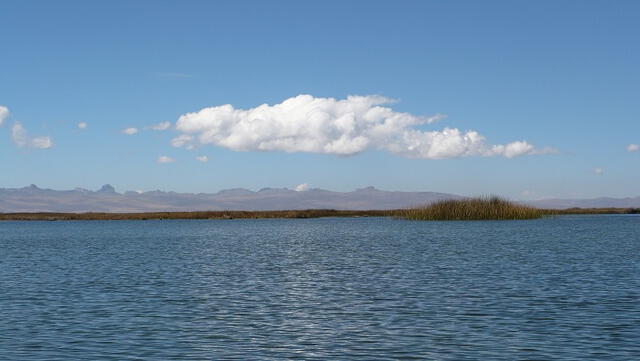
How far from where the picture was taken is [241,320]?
2831cm

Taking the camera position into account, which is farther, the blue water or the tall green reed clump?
the tall green reed clump

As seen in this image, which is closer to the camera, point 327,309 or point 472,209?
point 327,309

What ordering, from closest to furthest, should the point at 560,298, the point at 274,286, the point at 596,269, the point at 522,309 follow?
the point at 522,309, the point at 560,298, the point at 274,286, the point at 596,269

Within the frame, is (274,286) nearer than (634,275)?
Yes

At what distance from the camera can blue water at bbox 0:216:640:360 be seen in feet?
75.3

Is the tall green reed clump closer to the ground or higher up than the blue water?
higher up

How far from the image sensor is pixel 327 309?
31.2 meters

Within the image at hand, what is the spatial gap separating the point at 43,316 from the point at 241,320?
818cm

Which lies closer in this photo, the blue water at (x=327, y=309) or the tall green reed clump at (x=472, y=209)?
the blue water at (x=327, y=309)

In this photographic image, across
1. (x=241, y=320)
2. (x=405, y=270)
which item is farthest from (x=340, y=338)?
(x=405, y=270)

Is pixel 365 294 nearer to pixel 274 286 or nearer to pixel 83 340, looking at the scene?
pixel 274 286

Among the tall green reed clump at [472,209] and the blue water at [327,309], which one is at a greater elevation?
the tall green reed clump at [472,209]

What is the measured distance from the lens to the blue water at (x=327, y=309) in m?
23.0

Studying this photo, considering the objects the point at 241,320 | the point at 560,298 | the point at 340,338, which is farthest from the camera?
the point at 560,298
